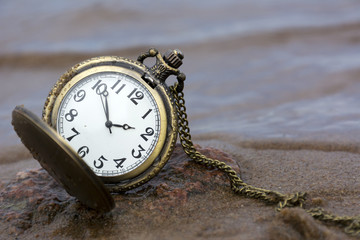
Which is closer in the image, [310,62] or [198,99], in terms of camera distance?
[198,99]

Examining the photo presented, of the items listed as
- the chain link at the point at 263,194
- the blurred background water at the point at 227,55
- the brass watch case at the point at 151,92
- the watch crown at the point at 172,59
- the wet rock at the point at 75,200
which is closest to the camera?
the chain link at the point at 263,194

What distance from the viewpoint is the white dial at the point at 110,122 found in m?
2.91

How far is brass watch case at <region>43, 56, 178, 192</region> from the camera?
2.94 metres

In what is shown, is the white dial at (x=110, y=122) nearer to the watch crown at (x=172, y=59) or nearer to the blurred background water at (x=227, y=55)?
the watch crown at (x=172, y=59)

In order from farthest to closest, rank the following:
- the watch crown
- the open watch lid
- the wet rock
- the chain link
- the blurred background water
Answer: the blurred background water
the watch crown
the wet rock
the chain link
the open watch lid

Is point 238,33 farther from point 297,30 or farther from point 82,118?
point 82,118

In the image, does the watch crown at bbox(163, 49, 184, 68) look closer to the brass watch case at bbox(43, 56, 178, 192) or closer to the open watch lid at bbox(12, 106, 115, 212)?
the brass watch case at bbox(43, 56, 178, 192)

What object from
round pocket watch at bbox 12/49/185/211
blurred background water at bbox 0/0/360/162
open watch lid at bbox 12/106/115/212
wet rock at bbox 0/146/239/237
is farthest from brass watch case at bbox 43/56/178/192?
blurred background water at bbox 0/0/360/162

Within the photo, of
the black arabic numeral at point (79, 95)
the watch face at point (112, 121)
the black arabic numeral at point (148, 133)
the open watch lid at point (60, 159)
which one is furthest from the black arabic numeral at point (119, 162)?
the black arabic numeral at point (79, 95)

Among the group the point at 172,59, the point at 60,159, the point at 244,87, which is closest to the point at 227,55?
the point at 244,87

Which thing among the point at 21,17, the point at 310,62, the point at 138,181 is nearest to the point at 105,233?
the point at 138,181

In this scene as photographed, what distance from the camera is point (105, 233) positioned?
2.70 m

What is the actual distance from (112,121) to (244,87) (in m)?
3.12

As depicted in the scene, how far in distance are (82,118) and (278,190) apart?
139 cm
